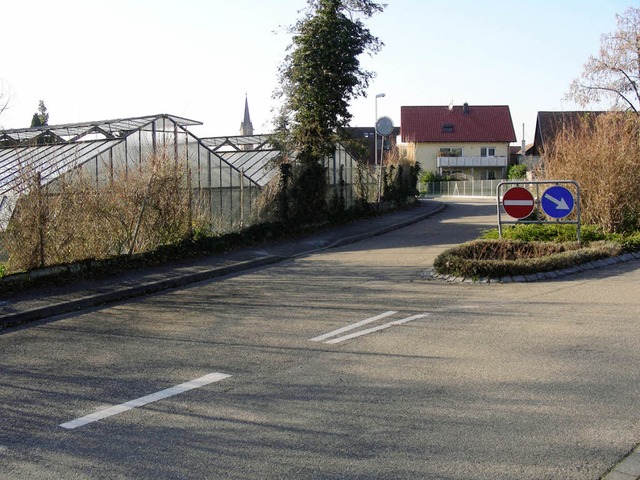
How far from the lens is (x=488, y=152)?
79125mm

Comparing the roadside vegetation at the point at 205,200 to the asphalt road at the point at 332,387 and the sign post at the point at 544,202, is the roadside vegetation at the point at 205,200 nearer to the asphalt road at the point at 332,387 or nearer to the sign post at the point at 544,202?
the asphalt road at the point at 332,387

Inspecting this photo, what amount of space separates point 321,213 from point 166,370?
56.6 feet

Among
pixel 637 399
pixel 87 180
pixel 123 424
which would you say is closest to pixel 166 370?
pixel 123 424

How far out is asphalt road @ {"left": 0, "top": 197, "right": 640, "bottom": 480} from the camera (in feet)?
15.4

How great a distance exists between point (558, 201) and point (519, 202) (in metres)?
1.05

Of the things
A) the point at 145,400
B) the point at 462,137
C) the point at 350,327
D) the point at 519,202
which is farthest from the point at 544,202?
the point at 462,137

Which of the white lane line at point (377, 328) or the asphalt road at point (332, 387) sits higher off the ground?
the white lane line at point (377, 328)

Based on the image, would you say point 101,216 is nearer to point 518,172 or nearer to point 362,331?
point 362,331

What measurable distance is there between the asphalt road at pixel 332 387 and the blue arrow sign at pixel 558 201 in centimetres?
399

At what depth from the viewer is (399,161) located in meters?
37.1

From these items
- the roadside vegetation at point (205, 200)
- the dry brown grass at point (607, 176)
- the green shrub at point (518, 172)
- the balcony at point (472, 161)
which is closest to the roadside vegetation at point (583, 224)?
the dry brown grass at point (607, 176)

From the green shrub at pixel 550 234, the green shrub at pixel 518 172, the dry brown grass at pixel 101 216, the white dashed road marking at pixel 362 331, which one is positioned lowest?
the white dashed road marking at pixel 362 331

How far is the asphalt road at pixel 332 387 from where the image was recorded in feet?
15.4

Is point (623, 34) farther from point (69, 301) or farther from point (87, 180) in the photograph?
point (69, 301)
